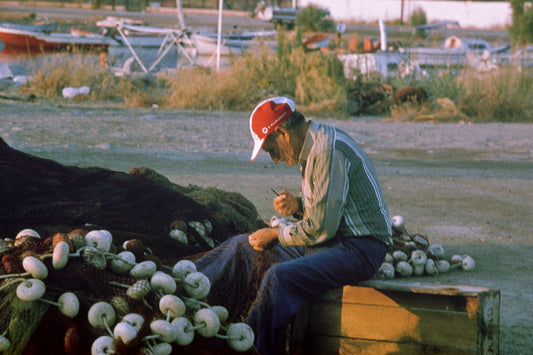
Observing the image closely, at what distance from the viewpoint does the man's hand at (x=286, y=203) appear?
12.8 feet

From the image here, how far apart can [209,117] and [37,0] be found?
49191mm

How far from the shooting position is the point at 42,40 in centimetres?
2522

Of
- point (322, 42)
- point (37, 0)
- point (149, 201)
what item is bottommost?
point (149, 201)

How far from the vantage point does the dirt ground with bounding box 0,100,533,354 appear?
6.00 m

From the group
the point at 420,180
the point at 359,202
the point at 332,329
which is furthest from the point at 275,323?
the point at 420,180

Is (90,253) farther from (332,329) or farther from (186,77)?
(186,77)

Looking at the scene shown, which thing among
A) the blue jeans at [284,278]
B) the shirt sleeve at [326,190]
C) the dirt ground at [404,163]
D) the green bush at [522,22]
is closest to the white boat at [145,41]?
the dirt ground at [404,163]

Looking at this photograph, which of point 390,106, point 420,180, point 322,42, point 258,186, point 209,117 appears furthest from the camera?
point 322,42

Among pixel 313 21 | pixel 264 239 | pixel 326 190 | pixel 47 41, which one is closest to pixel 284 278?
pixel 264 239

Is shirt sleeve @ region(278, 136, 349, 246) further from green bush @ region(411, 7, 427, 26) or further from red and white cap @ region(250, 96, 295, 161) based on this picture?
green bush @ region(411, 7, 427, 26)

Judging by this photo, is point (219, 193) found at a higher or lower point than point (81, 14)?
lower

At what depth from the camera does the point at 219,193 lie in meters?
5.72

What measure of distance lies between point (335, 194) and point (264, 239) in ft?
1.88

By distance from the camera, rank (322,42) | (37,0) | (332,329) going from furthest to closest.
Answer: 1. (37,0)
2. (322,42)
3. (332,329)
